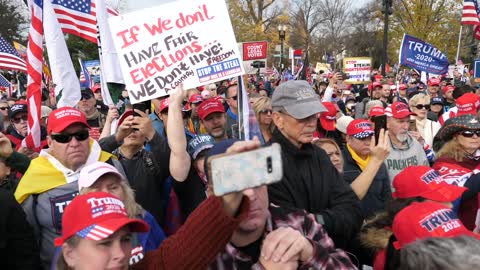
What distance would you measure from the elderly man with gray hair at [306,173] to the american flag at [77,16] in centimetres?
318

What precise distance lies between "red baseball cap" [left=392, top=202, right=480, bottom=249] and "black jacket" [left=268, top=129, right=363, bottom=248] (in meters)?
0.42

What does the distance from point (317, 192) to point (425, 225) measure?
0.73m

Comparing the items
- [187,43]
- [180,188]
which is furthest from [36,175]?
[187,43]

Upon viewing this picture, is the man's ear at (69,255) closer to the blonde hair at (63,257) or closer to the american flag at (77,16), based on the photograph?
the blonde hair at (63,257)

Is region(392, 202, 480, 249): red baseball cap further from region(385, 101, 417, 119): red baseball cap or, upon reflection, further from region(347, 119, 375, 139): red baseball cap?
region(385, 101, 417, 119): red baseball cap

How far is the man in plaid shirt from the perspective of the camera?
1756mm

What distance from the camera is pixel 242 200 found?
1.67 m

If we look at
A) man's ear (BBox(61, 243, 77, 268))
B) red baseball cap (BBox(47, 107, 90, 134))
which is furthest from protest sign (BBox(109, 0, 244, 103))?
man's ear (BBox(61, 243, 77, 268))

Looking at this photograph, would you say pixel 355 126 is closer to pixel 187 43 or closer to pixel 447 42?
pixel 187 43

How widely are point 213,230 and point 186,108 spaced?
4.38m

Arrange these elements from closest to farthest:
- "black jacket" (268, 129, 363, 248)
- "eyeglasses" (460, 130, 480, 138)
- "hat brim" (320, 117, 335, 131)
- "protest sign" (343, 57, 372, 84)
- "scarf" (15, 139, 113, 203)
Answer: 1. "black jacket" (268, 129, 363, 248)
2. "scarf" (15, 139, 113, 203)
3. "eyeglasses" (460, 130, 480, 138)
4. "hat brim" (320, 117, 335, 131)
5. "protest sign" (343, 57, 372, 84)

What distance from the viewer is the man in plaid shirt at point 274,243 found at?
5.76 ft

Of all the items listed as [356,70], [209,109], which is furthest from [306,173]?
[356,70]

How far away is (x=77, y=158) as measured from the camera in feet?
11.0
